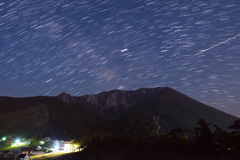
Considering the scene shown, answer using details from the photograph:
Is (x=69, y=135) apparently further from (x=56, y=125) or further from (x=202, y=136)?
(x=202, y=136)

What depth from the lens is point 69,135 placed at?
13975 cm

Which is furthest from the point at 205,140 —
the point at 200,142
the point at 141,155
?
the point at 141,155

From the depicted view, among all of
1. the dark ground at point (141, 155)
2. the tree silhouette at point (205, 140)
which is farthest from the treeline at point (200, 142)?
the dark ground at point (141, 155)

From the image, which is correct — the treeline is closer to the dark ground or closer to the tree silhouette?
the tree silhouette

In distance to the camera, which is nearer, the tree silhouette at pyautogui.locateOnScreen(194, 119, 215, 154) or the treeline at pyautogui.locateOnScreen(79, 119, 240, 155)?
the tree silhouette at pyautogui.locateOnScreen(194, 119, 215, 154)

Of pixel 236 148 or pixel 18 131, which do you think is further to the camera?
pixel 18 131

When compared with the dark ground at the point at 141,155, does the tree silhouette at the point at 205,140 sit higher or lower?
higher

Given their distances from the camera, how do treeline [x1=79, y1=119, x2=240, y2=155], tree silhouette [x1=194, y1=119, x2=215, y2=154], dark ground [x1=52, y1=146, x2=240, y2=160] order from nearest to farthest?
dark ground [x1=52, y1=146, x2=240, y2=160] < tree silhouette [x1=194, y1=119, x2=215, y2=154] < treeline [x1=79, y1=119, x2=240, y2=155]

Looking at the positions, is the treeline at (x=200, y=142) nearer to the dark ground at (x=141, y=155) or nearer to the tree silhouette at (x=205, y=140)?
the tree silhouette at (x=205, y=140)

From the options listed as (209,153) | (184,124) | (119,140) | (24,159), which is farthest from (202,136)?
(184,124)

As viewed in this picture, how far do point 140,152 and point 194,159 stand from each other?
39.0 ft

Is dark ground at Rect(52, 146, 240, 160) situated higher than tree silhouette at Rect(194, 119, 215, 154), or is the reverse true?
tree silhouette at Rect(194, 119, 215, 154)

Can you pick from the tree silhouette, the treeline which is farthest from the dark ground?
the tree silhouette

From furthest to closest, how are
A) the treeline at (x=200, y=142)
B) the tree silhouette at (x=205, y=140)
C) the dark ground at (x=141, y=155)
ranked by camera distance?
1. the treeline at (x=200, y=142)
2. the tree silhouette at (x=205, y=140)
3. the dark ground at (x=141, y=155)
